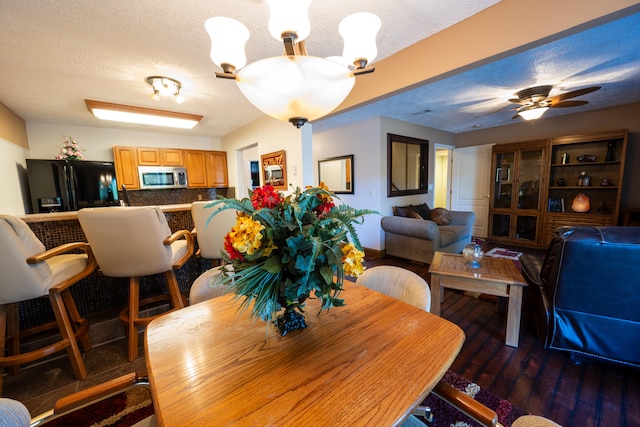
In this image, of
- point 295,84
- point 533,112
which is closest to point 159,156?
point 295,84

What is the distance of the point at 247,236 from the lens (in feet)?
2.46

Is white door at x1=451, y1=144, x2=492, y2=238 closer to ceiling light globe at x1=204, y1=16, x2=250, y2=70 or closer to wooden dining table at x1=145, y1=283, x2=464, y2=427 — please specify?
wooden dining table at x1=145, y1=283, x2=464, y2=427

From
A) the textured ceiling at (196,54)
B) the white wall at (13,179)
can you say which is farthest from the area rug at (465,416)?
the white wall at (13,179)

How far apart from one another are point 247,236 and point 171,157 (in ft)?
15.4

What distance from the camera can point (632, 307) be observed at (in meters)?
1.39

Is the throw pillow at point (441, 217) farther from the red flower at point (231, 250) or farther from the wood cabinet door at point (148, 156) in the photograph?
the wood cabinet door at point (148, 156)

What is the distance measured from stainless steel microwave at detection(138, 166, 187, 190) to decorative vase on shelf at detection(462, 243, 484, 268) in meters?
4.80

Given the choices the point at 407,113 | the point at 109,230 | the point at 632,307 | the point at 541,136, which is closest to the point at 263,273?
the point at 109,230

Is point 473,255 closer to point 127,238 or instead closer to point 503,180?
point 127,238

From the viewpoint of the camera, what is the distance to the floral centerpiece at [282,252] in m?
0.76

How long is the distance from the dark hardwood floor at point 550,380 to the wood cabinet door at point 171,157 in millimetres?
5141

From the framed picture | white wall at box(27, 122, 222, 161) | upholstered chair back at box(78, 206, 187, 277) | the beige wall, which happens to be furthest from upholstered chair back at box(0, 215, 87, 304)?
white wall at box(27, 122, 222, 161)

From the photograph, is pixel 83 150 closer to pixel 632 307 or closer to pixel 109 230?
pixel 109 230

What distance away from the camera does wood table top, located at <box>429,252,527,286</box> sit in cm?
178
